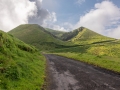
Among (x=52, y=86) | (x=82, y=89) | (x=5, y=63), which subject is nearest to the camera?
(x=82, y=89)

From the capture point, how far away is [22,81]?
66.1 ft

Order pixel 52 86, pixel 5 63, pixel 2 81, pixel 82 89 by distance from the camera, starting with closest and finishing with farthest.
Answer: pixel 2 81
pixel 82 89
pixel 52 86
pixel 5 63

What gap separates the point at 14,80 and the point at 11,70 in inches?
62.0

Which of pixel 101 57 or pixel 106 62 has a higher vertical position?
pixel 101 57

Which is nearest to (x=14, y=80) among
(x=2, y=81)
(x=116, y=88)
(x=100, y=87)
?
(x=2, y=81)

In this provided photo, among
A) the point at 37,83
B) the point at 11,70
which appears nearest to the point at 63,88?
the point at 37,83

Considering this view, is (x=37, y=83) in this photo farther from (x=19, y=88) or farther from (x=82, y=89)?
(x=82, y=89)

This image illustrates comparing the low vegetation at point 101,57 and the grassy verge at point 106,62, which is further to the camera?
the low vegetation at point 101,57

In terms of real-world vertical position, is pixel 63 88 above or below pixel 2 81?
below

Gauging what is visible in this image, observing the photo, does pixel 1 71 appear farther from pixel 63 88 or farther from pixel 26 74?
pixel 63 88

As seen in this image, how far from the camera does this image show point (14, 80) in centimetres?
1956

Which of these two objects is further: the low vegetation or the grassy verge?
the low vegetation

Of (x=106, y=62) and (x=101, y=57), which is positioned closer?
(x=106, y=62)

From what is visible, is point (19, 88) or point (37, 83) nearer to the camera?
point (19, 88)
